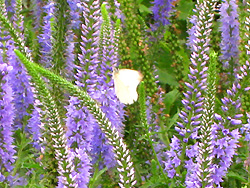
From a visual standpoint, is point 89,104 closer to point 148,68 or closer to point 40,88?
point 40,88

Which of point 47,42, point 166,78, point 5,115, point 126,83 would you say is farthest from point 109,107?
point 166,78

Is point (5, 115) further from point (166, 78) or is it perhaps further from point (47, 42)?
point (166, 78)

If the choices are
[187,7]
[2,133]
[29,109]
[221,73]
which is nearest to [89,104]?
[2,133]

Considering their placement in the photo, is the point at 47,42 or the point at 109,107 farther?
the point at 47,42

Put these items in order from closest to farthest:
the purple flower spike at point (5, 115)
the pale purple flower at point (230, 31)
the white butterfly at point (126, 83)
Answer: the purple flower spike at point (5, 115) < the white butterfly at point (126, 83) < the pale purple flower at point (230, 31)

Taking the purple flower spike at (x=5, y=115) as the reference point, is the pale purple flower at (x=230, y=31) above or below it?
above

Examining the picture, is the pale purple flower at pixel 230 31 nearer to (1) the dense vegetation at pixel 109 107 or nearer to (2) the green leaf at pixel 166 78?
(1) the dense vegetation at pixel 109 107

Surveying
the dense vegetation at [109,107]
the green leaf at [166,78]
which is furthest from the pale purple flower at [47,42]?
the green leaf at [166,78]

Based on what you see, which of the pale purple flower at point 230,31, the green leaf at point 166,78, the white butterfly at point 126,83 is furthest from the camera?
the green leaf at point 166,78
